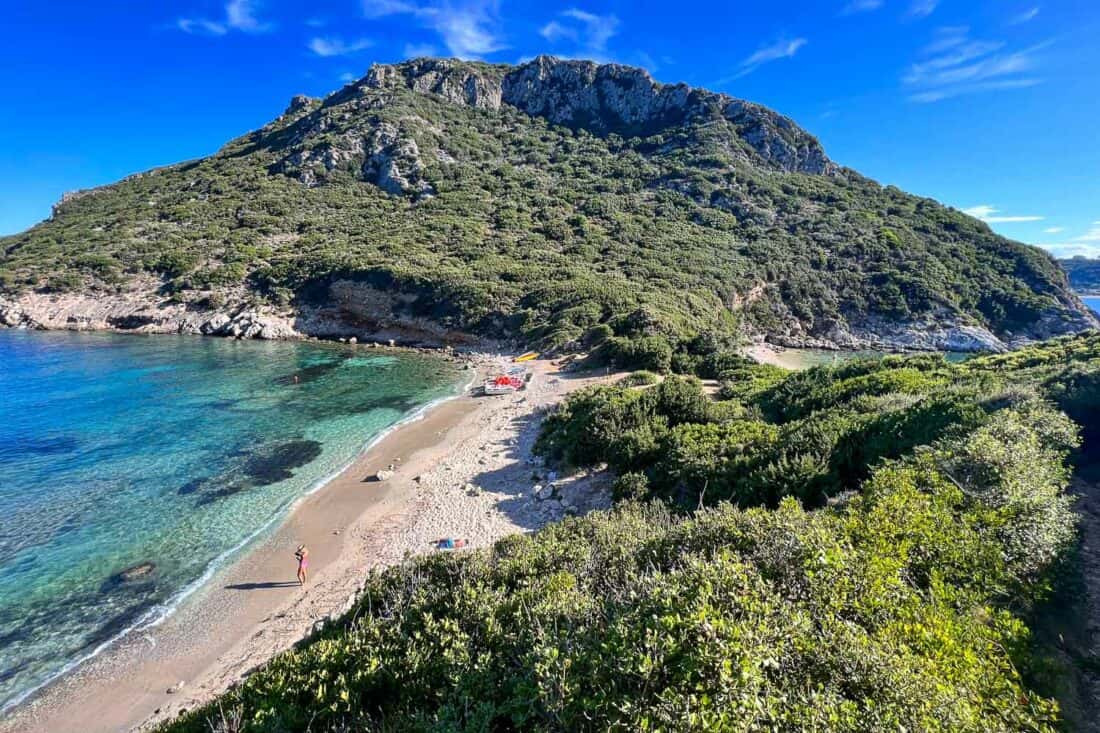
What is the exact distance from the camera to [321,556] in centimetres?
1362

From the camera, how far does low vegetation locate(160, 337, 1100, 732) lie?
393cm

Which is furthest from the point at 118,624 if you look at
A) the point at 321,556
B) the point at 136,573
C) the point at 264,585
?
the point at 321,556

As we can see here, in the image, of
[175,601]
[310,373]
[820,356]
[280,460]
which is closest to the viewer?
[175,601]

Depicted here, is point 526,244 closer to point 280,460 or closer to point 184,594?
point 280,460

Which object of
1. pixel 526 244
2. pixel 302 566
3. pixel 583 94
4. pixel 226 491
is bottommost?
pixel 302 566

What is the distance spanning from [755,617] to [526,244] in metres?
61.7

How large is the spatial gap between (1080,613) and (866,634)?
4303 mm

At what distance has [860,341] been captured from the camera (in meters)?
53.6

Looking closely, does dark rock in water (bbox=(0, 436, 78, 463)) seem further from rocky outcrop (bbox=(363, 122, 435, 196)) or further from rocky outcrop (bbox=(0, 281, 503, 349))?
rocky outcrop (bbox=(363, 122, 435, 196))

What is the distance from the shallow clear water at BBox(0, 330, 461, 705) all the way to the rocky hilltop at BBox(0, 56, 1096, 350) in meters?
14.9

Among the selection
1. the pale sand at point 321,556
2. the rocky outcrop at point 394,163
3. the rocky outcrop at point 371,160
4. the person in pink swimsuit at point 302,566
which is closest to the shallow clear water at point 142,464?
the pale sand at point 321,556

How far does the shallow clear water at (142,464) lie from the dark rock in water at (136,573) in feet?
0.46

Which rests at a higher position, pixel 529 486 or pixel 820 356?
pixel 820 356

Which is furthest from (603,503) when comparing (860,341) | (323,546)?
(860,341)
